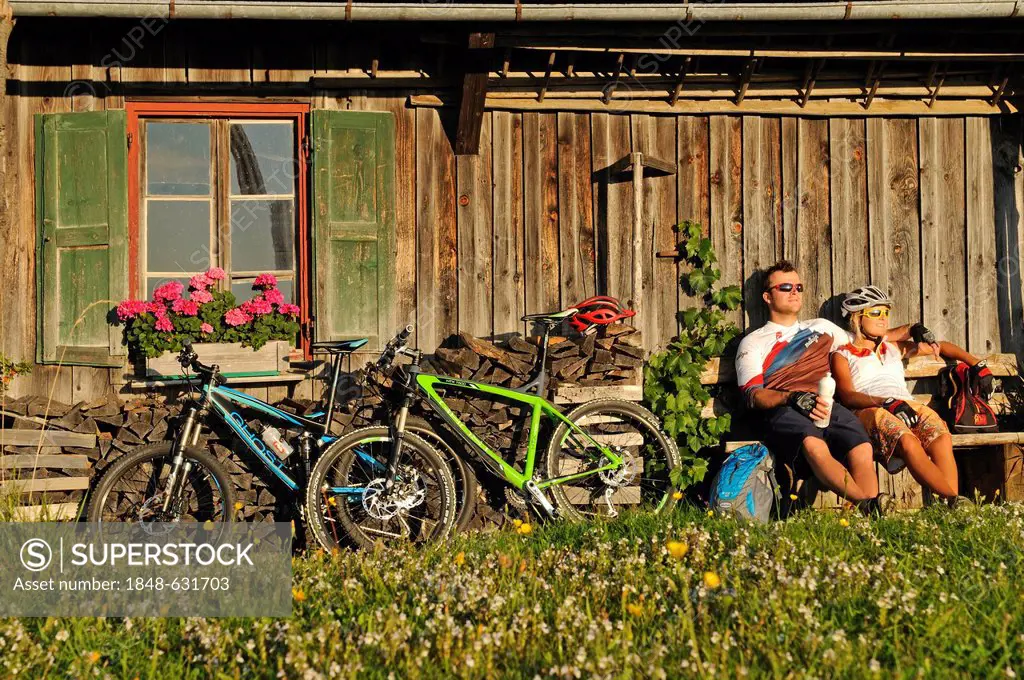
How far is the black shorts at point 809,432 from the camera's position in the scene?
17.3 feet

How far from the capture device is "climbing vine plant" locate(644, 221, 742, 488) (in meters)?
5.60

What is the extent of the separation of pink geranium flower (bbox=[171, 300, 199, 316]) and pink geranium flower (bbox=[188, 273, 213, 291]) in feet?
0.33

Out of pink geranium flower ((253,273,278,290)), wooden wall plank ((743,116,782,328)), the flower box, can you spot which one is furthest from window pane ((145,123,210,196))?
wooden wall plank ((743,116,782,328))

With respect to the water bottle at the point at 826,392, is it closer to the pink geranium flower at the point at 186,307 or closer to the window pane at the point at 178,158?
the pink geranium flower at the point at 186,307

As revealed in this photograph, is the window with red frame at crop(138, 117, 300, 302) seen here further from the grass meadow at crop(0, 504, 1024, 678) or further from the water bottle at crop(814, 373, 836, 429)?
the water bottle at crop(814, 373, 836, 429)

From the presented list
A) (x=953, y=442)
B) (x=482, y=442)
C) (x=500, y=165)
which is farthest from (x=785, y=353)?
(x=500, y=165)

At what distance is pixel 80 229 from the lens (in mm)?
5602

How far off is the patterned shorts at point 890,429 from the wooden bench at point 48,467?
4.69m

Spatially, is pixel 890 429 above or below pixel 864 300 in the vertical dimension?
below

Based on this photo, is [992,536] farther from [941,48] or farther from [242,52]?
[242,52]

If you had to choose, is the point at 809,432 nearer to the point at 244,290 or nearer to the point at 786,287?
the point at 786,287

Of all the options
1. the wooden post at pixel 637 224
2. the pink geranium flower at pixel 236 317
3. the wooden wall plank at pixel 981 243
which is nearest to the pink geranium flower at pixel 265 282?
the pink geranium flower at pixel 236 317

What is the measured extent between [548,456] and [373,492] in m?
1.02

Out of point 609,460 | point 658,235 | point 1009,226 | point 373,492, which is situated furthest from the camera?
point 1009,226
